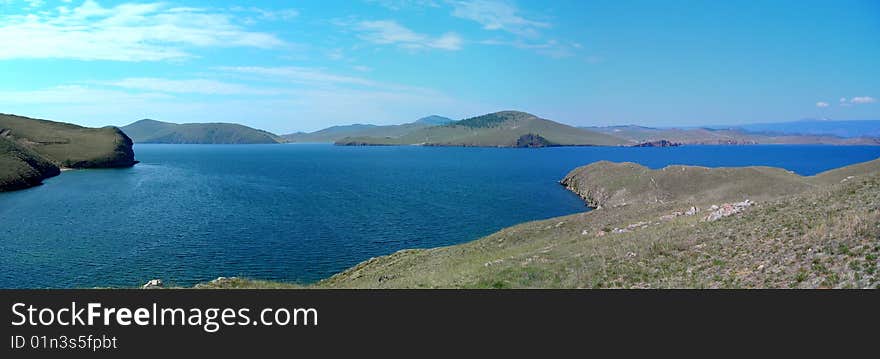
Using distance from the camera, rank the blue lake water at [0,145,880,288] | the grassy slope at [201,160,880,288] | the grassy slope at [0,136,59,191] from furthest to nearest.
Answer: the grassy slope at [0,136,59,191], the blue lake water at [0,145,880,288], the grassy slope at [201,160,880,288]

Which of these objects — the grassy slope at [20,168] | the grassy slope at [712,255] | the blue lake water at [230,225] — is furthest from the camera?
the grassy slope at [20,168]

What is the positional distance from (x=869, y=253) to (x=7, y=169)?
572 feet

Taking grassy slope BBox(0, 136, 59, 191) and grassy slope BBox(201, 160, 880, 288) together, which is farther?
grassy slope BBox(0, 136, 59, 191)

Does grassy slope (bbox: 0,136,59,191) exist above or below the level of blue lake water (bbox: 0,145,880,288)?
above

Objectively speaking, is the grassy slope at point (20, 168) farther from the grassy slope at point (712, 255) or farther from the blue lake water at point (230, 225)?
the grassy slope at point (712, 255)

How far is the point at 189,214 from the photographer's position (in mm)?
81188

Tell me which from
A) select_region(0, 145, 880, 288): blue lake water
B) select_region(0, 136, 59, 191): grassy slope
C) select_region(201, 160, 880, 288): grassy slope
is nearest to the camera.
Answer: select_region(201, 160, 880, 288): grassy slope

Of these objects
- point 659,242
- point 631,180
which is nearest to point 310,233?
point 659,242

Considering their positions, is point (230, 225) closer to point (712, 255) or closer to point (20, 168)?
point (712, 255)

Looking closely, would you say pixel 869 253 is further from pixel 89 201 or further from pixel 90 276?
pixel 89 201

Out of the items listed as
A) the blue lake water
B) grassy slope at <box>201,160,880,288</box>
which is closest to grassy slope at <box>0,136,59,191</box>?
the blue lake water

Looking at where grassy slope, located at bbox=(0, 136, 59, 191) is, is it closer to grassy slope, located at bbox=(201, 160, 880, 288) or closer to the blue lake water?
the blue lake water

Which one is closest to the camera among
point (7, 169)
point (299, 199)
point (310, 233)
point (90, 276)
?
point (90, 276)

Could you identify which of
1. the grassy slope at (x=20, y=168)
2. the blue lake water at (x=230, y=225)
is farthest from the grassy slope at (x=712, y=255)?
the grassy slope at (x=20, y=168)
